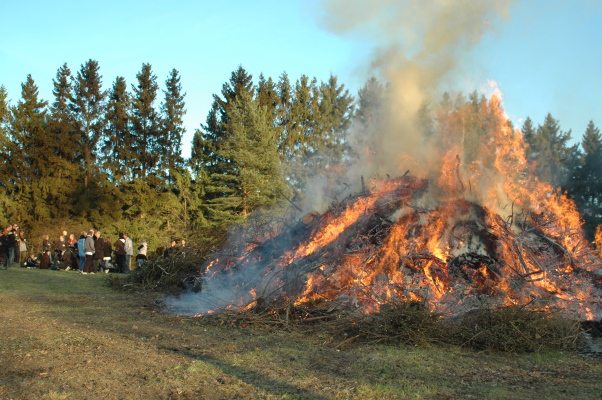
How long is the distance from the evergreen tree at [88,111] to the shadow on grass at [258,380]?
106 feet

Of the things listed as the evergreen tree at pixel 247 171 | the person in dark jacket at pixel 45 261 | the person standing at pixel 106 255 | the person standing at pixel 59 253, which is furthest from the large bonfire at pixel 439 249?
the evergreen tree at pixel 247 171

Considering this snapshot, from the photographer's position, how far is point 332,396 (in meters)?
4.07

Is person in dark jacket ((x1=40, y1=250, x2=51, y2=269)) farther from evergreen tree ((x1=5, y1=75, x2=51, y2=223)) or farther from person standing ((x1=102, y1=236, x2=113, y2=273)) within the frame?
evergreen tree ((x1=5, y1=75, x2=51, y2=223))

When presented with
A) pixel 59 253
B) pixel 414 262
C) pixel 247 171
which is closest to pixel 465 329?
pixel 414 262

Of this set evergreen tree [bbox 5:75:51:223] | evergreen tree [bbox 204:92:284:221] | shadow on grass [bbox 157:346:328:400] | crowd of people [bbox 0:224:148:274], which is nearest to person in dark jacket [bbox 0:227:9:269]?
crowd of people [bbox 0:224:148:274]

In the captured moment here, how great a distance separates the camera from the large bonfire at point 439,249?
8.00m

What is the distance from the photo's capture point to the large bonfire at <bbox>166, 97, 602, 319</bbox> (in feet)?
26.2

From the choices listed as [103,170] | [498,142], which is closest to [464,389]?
[498,142]

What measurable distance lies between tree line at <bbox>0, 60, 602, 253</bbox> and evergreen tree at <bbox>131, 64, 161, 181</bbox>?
0.24ft

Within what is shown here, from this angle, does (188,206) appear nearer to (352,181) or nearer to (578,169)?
(352,181)

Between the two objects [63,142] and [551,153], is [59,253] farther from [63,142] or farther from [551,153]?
[551,153]

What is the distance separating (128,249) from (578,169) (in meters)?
33.9

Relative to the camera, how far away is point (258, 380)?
14.7 feet

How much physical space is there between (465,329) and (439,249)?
2.90 metres
